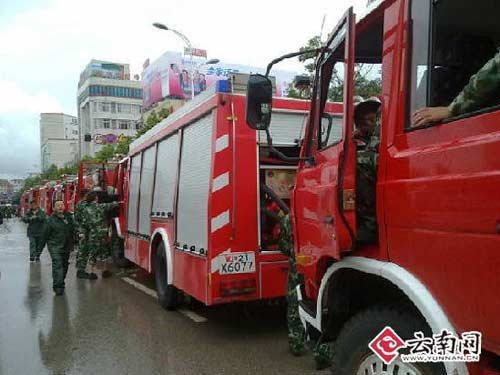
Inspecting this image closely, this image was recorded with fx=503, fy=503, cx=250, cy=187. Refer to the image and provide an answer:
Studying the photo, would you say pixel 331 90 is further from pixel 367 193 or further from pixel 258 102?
pixel 367 193

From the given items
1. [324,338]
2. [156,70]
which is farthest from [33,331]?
[156,70]

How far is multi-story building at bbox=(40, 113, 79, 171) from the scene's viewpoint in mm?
118500

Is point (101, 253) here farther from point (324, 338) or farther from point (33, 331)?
point (324, 338)

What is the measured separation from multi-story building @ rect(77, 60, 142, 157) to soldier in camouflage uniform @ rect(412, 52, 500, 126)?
3579 inches

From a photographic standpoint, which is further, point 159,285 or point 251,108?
point 159,285

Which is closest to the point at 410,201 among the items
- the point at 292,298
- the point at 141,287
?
the point at 292,298

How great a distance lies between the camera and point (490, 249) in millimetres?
1782

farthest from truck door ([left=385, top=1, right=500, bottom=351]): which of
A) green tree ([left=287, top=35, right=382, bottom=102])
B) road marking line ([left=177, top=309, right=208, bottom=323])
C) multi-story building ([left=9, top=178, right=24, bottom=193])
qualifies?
multi-story building ([left=9, top=178, right=24, bottom=193])

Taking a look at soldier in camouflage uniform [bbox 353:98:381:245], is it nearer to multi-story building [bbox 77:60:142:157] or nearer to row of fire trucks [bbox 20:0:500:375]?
row of fire trucks [bbox 20:0:500:375]

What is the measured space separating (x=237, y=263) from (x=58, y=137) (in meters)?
132

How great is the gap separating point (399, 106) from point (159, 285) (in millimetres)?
5213

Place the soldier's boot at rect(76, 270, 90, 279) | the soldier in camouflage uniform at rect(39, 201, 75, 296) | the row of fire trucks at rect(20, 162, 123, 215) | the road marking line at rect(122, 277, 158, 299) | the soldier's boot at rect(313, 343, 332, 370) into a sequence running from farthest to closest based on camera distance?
the row of fire trucks at rect(20, 162, 123, 215), the soldier's boot at rect(76, 270, 90, 279), the soldier in camouflage uniform at rect(39, 201, 75, 296), the road marking line at rect(122, 277, 158, 299), the soldier's boot at rect(313, 343, 332, 370)

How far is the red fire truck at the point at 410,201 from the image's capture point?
1854 millimetres

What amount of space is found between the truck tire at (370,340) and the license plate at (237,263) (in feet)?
7.73
